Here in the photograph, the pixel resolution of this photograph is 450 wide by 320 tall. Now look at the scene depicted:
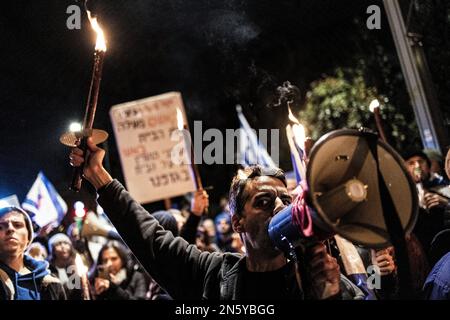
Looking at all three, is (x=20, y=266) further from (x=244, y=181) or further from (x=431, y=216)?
(x=431, y=216)

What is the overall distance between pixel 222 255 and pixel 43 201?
160 inches

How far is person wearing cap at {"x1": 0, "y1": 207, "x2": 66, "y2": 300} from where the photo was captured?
3.81 m

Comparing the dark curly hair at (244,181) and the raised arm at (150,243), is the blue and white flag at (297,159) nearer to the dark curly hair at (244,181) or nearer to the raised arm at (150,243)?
the dark curly hair at (244,181)

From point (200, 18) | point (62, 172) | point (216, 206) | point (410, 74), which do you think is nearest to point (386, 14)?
point (410, 74)

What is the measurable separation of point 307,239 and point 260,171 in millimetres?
751

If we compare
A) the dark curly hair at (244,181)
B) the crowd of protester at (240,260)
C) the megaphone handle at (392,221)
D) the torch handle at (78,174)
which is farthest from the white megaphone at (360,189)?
the torch handle at (78,174)

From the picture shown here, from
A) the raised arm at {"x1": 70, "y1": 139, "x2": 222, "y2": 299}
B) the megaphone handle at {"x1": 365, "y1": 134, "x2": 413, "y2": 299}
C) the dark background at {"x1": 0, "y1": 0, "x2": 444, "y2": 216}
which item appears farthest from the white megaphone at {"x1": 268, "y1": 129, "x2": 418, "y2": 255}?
the dark background at {"x1": 0, "y1": 0, "x2": 444, "y2": 216}

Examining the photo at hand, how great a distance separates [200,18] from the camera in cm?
514

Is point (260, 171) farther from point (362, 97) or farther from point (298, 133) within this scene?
point (362, 97)

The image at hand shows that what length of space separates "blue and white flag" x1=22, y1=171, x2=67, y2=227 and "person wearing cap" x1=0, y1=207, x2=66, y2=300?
2.07m

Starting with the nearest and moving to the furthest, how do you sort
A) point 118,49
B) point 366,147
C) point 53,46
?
point 366,147, point 53,46, point 118,49

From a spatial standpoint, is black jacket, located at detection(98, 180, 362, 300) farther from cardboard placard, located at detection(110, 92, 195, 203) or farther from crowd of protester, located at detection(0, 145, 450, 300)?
cardboard placard, located at detection(110, 92, 195, 203)

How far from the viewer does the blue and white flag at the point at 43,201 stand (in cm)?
607

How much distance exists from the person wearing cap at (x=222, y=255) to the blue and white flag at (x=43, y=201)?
3.82 metres
